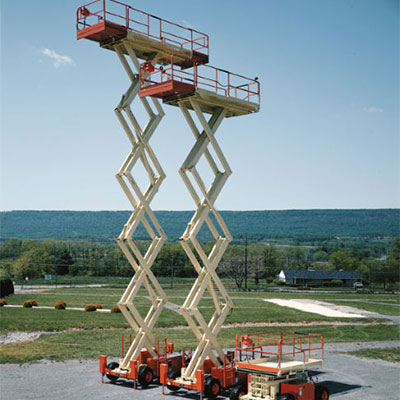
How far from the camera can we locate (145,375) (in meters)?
21.6

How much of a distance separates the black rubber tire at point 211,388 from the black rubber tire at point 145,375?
2721mm

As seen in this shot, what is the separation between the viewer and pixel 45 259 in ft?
465

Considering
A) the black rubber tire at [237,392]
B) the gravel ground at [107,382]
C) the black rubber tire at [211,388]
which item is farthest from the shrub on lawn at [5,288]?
the black rubber tire at [237,392]

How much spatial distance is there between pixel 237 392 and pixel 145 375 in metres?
3.97

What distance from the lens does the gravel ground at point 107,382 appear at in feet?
67.5

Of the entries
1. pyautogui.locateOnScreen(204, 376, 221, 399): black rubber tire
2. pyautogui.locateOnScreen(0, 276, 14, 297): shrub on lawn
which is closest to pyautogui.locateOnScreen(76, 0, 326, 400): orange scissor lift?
pyautogui.locateOnScreen(204, 376, 221, 399): black rubber tire

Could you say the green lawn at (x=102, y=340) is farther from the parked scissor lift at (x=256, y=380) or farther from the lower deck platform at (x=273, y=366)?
the lower deck platform at (x=273, y=366)

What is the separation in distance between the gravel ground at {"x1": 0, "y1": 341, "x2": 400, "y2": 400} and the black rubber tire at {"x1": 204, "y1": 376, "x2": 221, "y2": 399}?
29.2 inches

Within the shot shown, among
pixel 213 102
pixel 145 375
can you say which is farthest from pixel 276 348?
pixel 213 102

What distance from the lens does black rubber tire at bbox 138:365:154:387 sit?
2148 centimetres

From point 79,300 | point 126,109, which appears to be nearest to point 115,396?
point 126,109

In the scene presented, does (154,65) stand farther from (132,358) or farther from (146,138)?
(132,358)

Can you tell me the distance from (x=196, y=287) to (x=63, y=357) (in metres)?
10.7

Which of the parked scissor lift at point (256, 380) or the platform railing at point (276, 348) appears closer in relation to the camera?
the parked scissor lift at point (256, 380)
